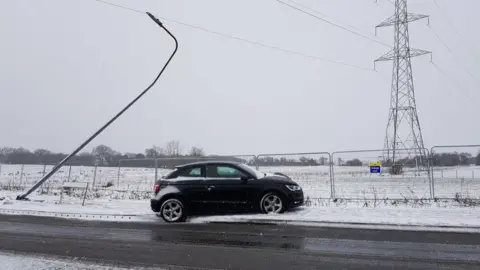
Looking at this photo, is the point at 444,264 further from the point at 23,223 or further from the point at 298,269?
the point at 23,223

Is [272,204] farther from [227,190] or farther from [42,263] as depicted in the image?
[42,263]

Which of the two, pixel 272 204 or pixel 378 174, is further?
pixel 378 174

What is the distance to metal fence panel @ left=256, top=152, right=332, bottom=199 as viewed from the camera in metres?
13.7

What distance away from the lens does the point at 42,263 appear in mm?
5629

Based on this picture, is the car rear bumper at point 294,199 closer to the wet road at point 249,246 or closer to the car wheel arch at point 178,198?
the wet road at point 249,246

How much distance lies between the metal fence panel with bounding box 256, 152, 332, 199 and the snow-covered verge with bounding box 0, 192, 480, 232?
1.33m

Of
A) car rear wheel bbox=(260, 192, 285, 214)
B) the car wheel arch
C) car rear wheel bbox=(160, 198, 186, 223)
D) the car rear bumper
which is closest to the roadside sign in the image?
the car rear bumper

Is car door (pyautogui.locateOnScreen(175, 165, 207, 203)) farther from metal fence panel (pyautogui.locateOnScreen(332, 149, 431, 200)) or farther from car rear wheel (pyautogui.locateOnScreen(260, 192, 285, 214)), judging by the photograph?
metal fence panel (pyautogui.locateOnScreen(332, 149, 431, 200))

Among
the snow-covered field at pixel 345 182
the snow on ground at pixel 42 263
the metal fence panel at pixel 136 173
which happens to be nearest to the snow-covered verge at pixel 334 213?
the snow-covered field at pixel 345 182

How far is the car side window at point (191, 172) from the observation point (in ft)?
33.6

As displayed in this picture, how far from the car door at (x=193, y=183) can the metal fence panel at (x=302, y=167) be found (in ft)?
14.7

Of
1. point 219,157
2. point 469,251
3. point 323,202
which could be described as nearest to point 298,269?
point 469,251

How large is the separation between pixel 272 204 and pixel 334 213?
2014 mm

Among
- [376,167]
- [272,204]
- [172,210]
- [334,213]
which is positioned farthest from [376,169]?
[172,210]
